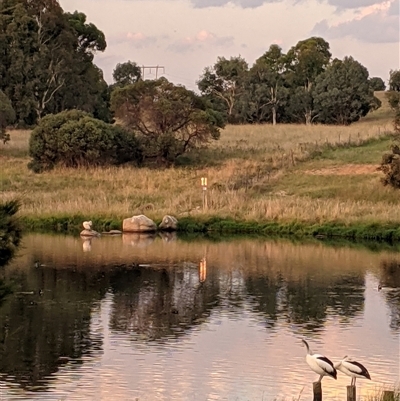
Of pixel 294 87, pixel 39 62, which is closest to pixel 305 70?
pixel 294 87

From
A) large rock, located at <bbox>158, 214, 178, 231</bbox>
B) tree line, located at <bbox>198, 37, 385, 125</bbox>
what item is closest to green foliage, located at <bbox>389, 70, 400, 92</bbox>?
tree line, located at <bbox>198, 37, 385, 125</bbox>

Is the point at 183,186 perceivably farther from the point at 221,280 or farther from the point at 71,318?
the point at 71,318

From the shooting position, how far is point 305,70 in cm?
9219

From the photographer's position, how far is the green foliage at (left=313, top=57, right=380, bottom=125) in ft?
269

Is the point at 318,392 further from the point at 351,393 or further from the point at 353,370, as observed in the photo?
the point at 353,370

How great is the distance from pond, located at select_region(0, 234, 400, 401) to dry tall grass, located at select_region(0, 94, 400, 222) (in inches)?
213

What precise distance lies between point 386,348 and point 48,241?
1946 centimetres

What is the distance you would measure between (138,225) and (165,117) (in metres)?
13.8

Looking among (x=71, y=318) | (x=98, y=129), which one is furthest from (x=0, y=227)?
(x=98, y=129)

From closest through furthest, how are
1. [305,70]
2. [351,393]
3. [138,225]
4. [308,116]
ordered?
[351,393]
[138,225]
[308,116]
[305,70]

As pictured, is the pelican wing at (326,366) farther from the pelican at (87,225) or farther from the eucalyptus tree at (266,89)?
the eucalyptus tree at (266,89)

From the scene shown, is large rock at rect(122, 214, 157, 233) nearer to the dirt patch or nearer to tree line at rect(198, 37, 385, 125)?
the dirt patch

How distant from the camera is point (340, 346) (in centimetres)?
1891

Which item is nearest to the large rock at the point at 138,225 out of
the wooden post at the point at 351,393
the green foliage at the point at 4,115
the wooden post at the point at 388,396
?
the green foliage at the point at 4,115
